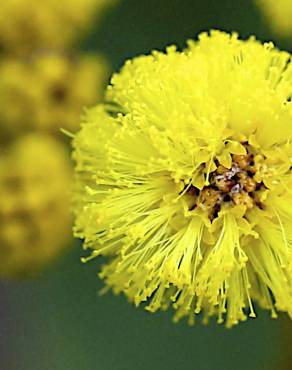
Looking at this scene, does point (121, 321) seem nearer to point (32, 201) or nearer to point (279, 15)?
point (32, 201)

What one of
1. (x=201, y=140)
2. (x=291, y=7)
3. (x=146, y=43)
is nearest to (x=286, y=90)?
(x=201, y=140)

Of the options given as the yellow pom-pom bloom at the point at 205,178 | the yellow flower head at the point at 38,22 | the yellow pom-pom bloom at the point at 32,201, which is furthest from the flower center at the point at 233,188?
the yellow flower head at the point at 38,22

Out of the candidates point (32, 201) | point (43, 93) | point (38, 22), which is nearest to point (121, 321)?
point (32, 201)

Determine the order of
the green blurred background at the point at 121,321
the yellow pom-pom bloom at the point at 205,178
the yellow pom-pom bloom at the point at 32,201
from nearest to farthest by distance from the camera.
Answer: the yellow pom-pom bloom at the point at 205,178, the yellow pom-pom bloom at the point at 32,201, the green blurred background at the point at 121,321

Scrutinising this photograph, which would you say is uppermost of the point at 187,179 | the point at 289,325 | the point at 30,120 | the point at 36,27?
the point at 36,27

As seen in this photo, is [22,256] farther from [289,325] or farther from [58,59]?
[289,325]

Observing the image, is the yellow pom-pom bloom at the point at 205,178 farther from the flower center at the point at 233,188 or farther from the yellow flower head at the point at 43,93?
the yellow flower head at the point at 43,93

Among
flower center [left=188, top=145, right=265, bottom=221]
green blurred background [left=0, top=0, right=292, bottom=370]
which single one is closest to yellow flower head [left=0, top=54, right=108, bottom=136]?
green blurred background [left=0, top=0, right=292, bottom=370]
